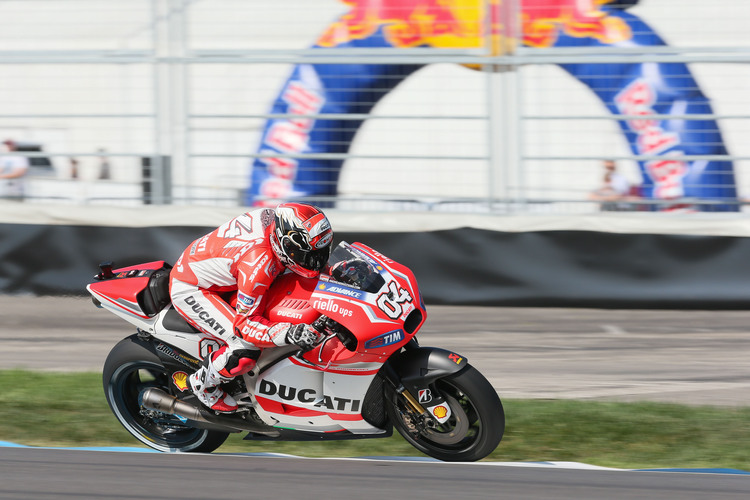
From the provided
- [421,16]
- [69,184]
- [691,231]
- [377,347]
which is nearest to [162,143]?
[69,184]

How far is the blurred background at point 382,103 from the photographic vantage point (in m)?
8.80

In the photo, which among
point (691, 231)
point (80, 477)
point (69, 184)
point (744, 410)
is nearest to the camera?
point (80, 477)

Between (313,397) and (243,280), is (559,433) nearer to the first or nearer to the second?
(313,397)

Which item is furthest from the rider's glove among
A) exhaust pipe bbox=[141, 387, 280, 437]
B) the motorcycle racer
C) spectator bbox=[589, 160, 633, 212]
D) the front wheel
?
spectator bbox=[589, 160, 633, 212]

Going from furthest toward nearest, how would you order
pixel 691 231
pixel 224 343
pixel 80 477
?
1. pixel 691 231
2. pixel 224 343
3. pixel 80 477

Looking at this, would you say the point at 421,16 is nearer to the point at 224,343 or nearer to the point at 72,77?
the point at 72,77

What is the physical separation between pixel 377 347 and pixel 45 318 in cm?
507

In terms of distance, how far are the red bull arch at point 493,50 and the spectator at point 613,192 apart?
0.62ft

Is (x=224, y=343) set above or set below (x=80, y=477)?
above

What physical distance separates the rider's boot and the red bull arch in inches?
167

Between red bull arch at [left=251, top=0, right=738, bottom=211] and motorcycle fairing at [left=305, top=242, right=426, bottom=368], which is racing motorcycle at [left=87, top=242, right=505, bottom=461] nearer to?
motorcycle fairing at [left=305, top=242, right=426, bottom=368]

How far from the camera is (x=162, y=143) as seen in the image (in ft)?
31.2

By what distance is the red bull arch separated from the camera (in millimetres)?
8789

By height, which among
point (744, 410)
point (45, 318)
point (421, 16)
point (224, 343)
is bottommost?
point (45, 318)
